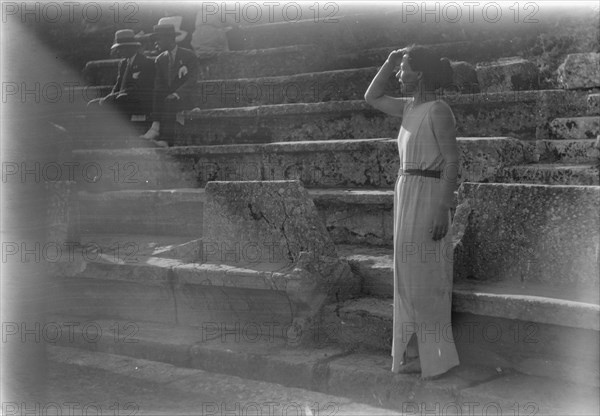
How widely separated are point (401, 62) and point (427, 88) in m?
0.22

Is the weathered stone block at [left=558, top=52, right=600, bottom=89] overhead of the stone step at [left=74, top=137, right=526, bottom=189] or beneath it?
overhead

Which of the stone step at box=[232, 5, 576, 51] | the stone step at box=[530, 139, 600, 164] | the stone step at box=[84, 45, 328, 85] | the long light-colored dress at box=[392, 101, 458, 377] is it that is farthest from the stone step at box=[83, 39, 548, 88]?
the long light-colored dress at box=[392, 101, 458, 377]

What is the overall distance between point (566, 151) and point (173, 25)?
4.37m

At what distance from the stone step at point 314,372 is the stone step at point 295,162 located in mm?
1697

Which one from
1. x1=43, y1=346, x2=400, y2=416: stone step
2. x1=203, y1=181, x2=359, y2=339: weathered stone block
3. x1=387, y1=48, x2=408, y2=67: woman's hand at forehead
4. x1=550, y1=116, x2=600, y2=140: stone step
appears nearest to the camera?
x1=43, y1=346, x2=400, y2=416: stone step

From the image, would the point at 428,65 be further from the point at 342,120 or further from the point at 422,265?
the point at 342,120

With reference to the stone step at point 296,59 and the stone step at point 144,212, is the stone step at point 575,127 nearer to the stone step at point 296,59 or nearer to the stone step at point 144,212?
the stone step at point 296,59

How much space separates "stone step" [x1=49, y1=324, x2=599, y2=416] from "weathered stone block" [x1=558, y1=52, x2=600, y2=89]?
295cm

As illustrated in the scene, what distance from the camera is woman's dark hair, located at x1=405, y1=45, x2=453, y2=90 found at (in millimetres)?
5066

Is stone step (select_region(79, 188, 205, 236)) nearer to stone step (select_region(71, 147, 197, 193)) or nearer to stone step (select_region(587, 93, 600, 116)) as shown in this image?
stone step (select_region(71, 147, 197, 193))

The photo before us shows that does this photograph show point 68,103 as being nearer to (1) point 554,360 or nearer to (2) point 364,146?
(2) point 364,146

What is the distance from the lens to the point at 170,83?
8977 mm

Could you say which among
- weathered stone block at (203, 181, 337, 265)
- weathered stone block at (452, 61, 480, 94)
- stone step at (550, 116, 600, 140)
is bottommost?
weathered stone block at (203, 181, 337, 265)

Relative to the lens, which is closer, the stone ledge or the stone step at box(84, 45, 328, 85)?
the stone ledge
